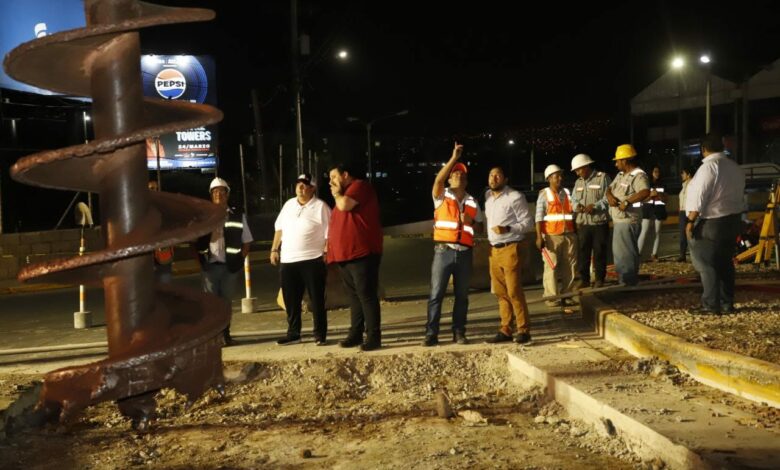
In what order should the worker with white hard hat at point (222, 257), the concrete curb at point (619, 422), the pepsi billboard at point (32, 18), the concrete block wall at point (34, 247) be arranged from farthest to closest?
the pepsi billboard at point (32, 18), the concrete block wall at point (34, 247), the worker with white hard hat at point (222, 257), the concrete curb at point (619, 422)

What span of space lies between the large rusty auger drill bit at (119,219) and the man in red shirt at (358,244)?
548 cm

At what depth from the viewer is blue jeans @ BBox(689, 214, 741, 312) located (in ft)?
24.9

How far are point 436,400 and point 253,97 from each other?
29742 mm

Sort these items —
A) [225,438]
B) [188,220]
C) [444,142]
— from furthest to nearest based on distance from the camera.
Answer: [444,142] → [225,438] → [188,220]

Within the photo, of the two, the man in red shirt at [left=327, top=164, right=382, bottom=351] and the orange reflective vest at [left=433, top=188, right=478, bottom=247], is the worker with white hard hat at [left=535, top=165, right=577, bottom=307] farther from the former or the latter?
the man in red shirt at [left=327, top=164, right=382, bottom=351]

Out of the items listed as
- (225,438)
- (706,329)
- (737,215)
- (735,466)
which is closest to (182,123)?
(735,466)

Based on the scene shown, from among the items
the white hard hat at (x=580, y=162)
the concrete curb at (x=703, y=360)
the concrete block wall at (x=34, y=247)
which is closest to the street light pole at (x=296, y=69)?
the concrete block wall at (x=34, y=247)

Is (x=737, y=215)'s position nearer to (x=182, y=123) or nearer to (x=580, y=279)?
(x=580, y=279)

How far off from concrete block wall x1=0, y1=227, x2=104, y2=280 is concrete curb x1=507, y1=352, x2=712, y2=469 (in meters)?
14.7

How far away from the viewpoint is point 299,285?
8758 millimetres

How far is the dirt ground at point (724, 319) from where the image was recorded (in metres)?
6.34

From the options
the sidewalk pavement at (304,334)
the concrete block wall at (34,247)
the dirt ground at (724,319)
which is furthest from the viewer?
the concrete block wall at (34,247)

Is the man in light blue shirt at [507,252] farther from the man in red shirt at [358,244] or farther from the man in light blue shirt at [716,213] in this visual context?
the man in light blue shirt at [716,213]

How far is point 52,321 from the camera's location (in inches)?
473
